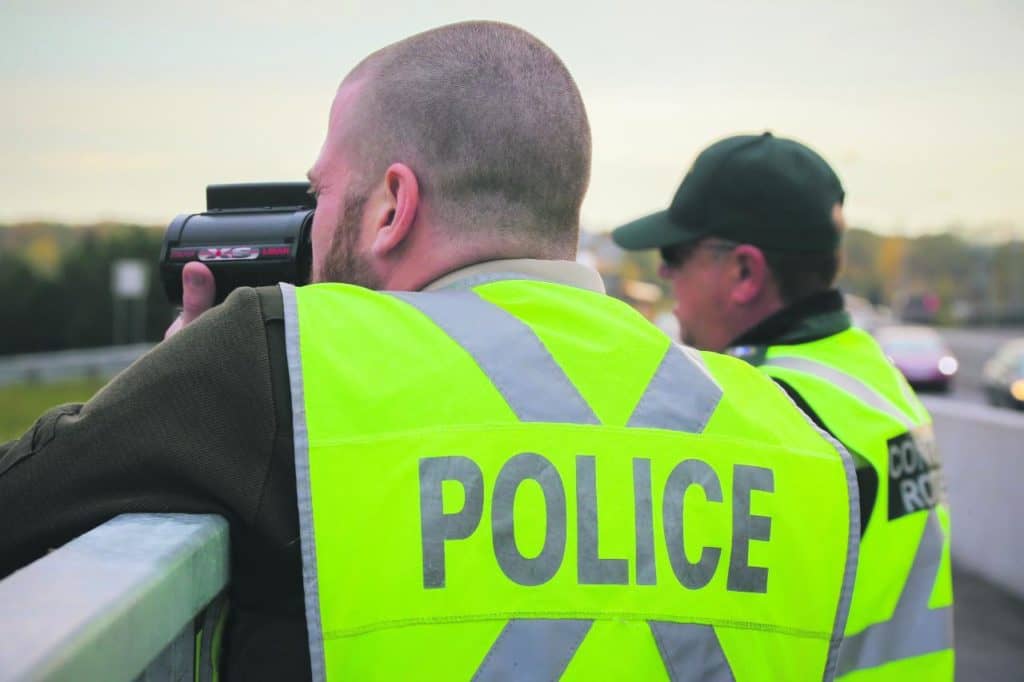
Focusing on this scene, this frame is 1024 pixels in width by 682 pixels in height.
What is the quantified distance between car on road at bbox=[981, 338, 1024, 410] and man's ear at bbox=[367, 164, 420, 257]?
24.0 meters

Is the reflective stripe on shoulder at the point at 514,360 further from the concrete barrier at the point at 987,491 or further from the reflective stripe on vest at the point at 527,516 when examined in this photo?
the concrete barrier at the point at 987,491

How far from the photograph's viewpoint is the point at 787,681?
1586 millimetres

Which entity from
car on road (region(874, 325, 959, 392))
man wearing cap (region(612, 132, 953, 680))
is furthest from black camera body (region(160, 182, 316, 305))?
car on road (region(874, 325, 959, 392))

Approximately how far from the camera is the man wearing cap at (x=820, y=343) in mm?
2395

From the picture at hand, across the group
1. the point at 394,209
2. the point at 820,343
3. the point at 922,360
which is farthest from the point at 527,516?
the point at 922,360

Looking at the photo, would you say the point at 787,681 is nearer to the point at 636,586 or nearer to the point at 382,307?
the point at 636,586

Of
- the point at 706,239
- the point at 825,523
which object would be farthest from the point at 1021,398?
the point at 825,523

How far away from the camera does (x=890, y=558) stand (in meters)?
2.40

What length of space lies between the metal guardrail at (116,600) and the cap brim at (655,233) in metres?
2.39

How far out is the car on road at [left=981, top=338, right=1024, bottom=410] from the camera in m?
23.4

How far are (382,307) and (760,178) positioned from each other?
6.67 feet

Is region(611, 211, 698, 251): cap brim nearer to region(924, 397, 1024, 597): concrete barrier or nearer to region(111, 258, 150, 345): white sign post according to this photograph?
region(924, 397, 1024, 597): concrete barrier

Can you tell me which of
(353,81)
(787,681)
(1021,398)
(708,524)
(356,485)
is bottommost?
(1021,398)

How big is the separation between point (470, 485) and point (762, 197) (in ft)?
7.00
